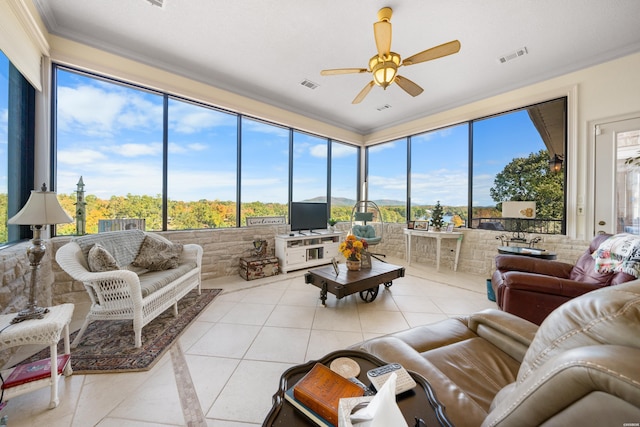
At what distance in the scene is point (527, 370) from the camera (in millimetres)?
700

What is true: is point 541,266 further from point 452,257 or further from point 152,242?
point 152,242

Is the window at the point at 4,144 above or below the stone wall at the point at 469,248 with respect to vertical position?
above

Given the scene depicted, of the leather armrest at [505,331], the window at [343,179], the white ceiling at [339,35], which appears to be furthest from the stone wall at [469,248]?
the leather armrest at [505,331]

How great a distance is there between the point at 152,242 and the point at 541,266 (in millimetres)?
4231

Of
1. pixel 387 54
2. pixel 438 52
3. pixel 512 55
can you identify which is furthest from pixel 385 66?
pixel 512 55

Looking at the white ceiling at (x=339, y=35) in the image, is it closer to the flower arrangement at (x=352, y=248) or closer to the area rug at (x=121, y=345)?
the flower arrangement at (x=352, y=248)

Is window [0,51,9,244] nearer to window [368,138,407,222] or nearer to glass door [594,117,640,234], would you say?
window [368,138,407,222]

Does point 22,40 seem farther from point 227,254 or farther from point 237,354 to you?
point 237,354

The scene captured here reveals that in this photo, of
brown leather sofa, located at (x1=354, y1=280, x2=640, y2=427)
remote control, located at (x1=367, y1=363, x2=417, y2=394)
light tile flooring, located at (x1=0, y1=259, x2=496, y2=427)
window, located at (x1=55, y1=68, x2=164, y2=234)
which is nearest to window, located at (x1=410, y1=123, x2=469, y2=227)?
light tile flooring, located at (x1=0, y1=259, x2=496, y2=427)

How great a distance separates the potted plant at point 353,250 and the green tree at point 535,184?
109 inches

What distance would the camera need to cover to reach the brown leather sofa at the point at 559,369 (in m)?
0.41

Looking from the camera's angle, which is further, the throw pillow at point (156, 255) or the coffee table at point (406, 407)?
the throw pillow at point (156, 255)

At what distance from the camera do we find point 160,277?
2.27 meters

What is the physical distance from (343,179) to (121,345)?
4880 mm
